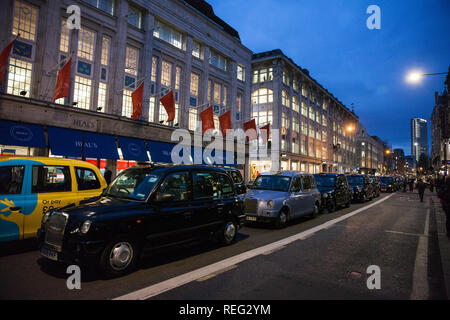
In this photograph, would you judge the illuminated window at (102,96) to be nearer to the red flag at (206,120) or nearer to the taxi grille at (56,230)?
the red flag at (206,120)

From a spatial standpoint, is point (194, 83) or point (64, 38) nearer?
point (64, 38)

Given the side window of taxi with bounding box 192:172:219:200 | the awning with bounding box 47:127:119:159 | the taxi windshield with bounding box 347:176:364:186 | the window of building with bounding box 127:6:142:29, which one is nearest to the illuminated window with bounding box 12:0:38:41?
the awning with bounding box 47:127:119:159

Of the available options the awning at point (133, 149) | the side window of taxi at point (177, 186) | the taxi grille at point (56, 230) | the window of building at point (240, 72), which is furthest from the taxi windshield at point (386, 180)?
the taxi grille at point (56, 230)

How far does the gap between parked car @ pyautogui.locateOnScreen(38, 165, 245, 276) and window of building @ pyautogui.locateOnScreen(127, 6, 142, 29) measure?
18.1 metres

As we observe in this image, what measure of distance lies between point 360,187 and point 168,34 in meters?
19.5

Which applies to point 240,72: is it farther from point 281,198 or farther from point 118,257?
point 118,257

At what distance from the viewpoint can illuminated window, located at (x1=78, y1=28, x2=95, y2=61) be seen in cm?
1639

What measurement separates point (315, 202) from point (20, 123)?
613 inches

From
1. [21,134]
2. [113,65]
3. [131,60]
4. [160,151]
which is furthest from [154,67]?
[21,134]

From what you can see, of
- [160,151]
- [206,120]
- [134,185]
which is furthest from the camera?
[206,120]

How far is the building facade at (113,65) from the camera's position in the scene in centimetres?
1419

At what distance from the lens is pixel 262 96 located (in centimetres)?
3841

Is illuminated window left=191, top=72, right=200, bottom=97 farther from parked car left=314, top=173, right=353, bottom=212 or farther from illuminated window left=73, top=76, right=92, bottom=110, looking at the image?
parked car left=314, top=173, right=353, bottom=212

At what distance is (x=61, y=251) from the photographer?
13.0 feet
